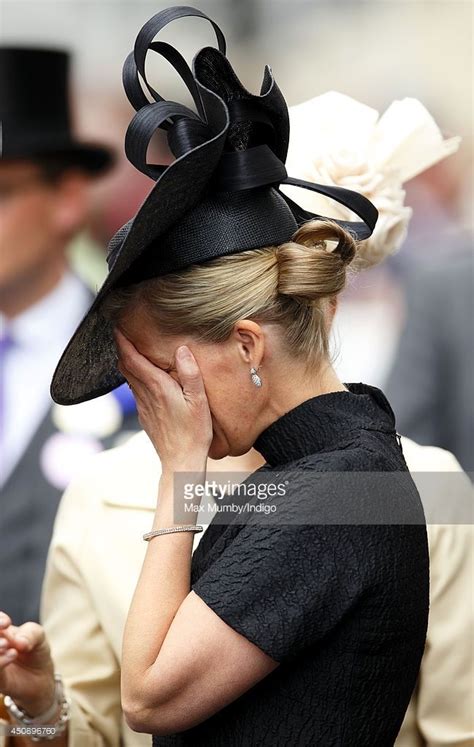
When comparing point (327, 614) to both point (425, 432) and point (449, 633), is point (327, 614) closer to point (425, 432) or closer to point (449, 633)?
point (449, 633)

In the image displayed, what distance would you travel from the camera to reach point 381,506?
1.20 m

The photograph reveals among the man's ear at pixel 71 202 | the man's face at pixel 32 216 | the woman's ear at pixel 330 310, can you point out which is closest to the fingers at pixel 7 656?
the woman's ear at pixel 330 310

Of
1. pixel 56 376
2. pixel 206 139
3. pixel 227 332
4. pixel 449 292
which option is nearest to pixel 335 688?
pixel 227 332

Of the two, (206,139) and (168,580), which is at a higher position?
A: (206,139)

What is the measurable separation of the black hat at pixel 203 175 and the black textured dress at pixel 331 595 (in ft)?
0.87

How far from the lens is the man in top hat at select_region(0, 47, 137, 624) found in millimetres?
2820

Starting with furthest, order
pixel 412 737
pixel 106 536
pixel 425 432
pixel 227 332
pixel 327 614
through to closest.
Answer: pixel 425 432 < pixel 106 536 < pixel 412 737 < pixel 227 332 < pixel 327 614

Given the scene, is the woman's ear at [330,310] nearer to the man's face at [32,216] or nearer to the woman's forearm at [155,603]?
the woman's forearm at [155,603]

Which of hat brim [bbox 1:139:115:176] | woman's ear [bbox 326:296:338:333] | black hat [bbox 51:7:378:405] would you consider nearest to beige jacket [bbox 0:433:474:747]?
woman's ear [bbox 326:296:338:333]

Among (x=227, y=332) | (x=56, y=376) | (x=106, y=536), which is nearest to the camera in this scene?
(x=227, y=332)

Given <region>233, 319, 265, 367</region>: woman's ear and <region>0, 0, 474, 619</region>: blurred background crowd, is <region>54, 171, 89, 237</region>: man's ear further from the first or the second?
<region>233, 319, 265, 367</region>: woman's ear

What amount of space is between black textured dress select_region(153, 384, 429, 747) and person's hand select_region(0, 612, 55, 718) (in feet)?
1.22

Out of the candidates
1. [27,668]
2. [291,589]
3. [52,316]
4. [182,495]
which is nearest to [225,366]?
[182,495]

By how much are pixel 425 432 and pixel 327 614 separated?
66.5 inches
